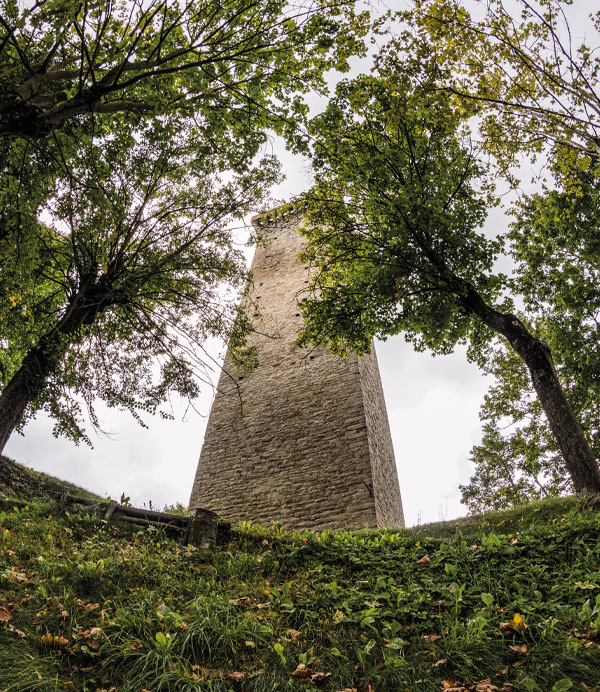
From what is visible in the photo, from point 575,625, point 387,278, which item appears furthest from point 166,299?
point 575,625

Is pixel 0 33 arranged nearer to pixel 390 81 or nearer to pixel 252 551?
pixel 390 81

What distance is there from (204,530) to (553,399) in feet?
17.5

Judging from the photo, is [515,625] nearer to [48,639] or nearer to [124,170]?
[48,639]

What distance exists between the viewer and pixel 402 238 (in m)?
8.21

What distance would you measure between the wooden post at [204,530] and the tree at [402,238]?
4289 millimetres

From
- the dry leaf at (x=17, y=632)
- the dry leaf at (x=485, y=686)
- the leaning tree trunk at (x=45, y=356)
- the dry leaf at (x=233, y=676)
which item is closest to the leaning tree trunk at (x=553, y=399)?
the dry leaf at (x=485, y=686)

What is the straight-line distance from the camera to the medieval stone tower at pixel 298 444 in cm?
927

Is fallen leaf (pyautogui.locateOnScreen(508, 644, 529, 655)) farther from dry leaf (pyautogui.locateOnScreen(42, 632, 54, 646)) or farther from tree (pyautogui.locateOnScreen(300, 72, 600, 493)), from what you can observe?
tree (pyautogui.locateOnScreen(300, 72, 600, 493))

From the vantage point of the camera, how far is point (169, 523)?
6.16m

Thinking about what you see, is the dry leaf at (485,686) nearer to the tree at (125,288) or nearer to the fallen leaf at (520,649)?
the fallen leaf at (520,649)

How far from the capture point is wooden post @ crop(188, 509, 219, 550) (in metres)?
5.73

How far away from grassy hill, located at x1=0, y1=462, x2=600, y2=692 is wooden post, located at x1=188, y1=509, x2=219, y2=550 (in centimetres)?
19

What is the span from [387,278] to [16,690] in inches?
294

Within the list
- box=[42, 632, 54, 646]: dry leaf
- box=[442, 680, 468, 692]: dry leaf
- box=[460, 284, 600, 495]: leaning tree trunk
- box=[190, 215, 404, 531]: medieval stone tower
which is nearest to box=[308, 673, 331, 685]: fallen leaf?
box=[442, 680, 468, 692]: dry leaf
